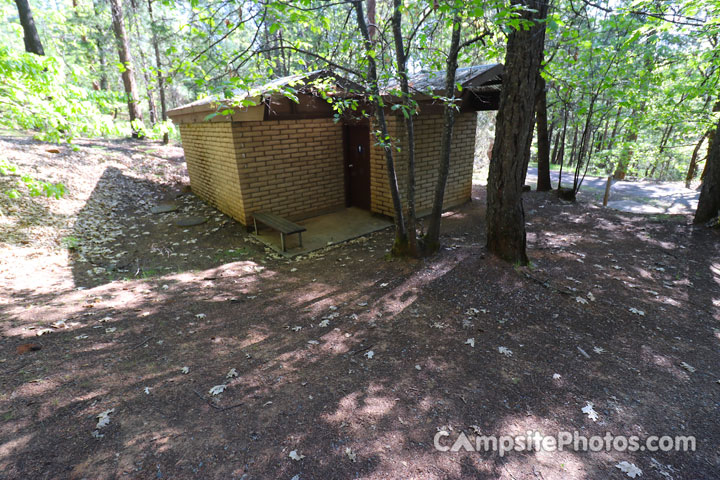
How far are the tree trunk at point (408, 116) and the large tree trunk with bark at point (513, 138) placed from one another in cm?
117

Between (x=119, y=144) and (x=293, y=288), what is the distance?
1495 centimetres

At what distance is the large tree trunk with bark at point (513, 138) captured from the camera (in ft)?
14.0

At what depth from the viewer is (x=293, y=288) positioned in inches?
199

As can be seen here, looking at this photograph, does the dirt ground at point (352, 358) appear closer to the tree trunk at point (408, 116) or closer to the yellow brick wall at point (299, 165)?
the tree trunk at point (408, 116)

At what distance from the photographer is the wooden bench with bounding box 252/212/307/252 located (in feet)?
20.7

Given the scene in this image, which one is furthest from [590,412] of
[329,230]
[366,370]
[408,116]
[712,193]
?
[712,193]

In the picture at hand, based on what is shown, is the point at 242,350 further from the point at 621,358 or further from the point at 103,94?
the point at 103,94

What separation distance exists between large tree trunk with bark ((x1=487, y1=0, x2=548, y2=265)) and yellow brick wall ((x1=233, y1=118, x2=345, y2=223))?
4.60 meters

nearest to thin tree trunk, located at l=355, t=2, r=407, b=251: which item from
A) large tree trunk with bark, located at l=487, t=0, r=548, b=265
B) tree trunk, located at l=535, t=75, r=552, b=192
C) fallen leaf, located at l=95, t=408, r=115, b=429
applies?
large tree trunk with bark, located at l=487, t=0, r=548, b=265

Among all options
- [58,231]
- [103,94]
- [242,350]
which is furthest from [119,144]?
[242,350]

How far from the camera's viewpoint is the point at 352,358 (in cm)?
328

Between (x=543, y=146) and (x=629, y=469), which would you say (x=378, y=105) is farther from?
(x=543, y=146)

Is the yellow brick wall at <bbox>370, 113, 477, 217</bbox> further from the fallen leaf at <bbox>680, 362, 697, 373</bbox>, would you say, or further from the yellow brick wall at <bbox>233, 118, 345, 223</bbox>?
the fallen leaf at <bbox>680, 362, 697, 373</bbox>

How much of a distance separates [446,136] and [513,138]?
3.03 ft
